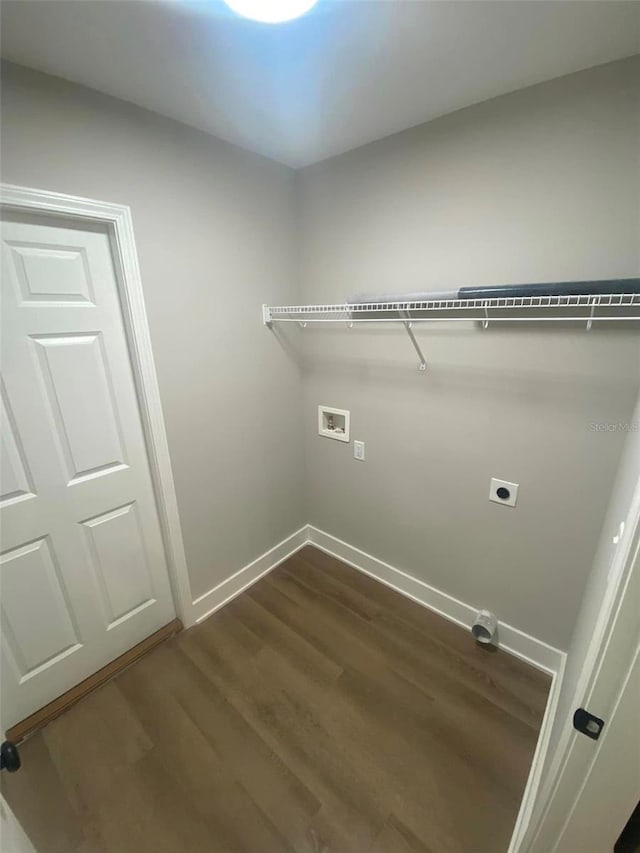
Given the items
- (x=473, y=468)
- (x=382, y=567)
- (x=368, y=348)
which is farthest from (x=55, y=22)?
(x=382, y=567)

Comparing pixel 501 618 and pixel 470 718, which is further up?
pixel 501 618

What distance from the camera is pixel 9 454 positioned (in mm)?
1265

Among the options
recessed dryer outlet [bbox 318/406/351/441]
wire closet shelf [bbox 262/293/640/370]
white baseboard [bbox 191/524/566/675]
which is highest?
wire closet shelf [bbox 262/293/640/370]

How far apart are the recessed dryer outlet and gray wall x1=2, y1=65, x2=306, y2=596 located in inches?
7.4

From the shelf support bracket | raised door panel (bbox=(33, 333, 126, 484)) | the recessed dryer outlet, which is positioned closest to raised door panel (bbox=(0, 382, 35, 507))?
raised door panel (bbox=(33, 333, 126, 484))

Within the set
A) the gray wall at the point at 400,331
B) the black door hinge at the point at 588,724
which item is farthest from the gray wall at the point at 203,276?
the black door hinge at the point at 588,724

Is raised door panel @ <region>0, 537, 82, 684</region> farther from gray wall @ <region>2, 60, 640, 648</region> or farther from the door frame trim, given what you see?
gray wall @ <region>2, 60, 640, 648</region>

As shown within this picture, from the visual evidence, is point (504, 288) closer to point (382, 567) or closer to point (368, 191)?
point (368, 191)

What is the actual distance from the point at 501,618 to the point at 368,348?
5.21 feet

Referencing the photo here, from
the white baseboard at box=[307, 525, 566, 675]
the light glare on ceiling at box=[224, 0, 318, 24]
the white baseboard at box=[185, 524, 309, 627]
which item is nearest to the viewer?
the light glare on ceiling at box=[224, 0, 318, 24]

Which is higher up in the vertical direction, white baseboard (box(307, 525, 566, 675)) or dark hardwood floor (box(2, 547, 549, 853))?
white baseboard (box(307, 525, 566, 675))

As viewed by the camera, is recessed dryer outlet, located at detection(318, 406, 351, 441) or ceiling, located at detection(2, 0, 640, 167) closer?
ceiling, located at detection(2, 0, 640, 167)

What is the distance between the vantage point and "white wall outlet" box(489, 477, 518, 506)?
1567 mm

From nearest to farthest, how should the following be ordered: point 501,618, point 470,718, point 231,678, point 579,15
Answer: point 579,15, point 470,718, point 231,678, point 501,618
